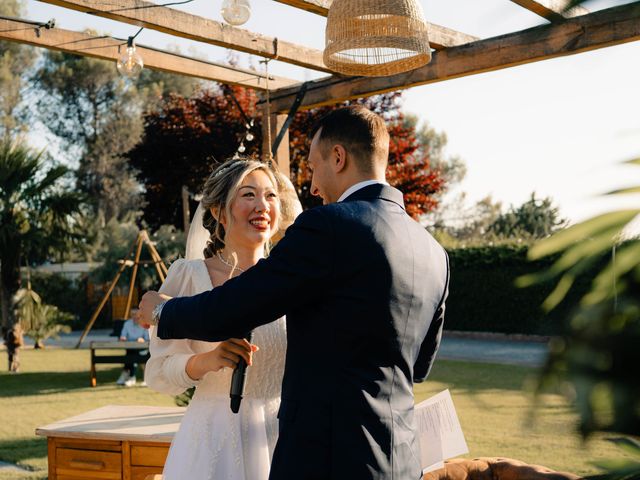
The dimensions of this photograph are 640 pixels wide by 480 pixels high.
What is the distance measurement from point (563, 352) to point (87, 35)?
18.9ft

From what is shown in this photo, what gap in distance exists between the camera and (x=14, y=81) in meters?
33.3

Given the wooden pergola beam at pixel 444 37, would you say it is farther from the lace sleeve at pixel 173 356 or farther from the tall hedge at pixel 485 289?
the tall hedge at pixel 485 289

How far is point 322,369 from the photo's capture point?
1829 mm

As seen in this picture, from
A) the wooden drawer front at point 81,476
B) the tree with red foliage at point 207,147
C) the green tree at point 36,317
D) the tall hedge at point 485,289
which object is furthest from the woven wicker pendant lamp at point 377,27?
the tall hedge at point 485,289

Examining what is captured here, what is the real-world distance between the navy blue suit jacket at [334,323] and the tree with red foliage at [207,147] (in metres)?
11.3

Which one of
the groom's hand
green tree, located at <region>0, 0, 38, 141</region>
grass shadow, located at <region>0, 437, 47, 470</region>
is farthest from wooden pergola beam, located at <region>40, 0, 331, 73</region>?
green tree, located at <region>0, 0, 38, 141</region>

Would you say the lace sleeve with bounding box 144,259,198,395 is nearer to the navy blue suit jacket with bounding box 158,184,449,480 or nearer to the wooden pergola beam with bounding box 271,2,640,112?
the navy blue suit jacket with bounding box 158,184,449,480

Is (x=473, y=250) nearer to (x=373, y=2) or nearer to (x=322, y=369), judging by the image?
(x=373, y=2)

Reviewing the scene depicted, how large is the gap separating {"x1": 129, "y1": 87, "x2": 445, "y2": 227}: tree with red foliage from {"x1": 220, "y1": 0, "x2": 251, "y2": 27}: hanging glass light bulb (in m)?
8.50

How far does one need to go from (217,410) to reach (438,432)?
35.1 inches

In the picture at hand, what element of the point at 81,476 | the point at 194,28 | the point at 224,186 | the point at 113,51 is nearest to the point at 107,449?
the point at 81,476

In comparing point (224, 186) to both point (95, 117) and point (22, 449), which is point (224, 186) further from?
point (95, 117)

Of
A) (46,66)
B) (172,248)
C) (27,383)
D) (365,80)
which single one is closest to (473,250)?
(172,248)

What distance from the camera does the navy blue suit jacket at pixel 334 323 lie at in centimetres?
179
